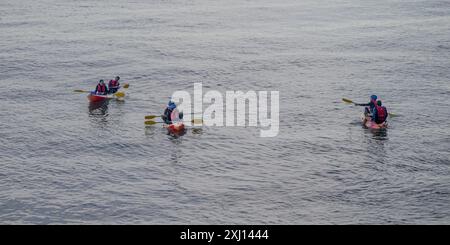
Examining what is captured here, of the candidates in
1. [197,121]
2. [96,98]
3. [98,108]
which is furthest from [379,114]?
[96,98]

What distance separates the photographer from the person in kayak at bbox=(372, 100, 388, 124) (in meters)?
53.9

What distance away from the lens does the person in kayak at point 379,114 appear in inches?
2122

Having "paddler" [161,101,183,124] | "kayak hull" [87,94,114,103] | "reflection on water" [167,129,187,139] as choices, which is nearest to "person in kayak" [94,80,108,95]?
"kayak hull" [87,94,114,103]

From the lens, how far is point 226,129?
2231 inches

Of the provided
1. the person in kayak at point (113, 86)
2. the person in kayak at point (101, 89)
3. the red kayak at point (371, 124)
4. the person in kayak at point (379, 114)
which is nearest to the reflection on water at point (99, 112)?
the person in kayak at point (101, 89)

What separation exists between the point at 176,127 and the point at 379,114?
18.9m

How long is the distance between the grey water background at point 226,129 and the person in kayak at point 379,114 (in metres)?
1.57

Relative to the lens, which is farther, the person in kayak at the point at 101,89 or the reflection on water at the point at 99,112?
the person in kayak at the point at 101,89

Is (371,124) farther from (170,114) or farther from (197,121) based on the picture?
(170,114)

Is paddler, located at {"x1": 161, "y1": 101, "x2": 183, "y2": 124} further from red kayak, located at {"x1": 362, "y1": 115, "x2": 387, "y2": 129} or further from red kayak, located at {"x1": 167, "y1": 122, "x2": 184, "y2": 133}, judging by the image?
red kayak, located at {"x1": 362, "y1": 115, "x2": 387, "y2": 129}

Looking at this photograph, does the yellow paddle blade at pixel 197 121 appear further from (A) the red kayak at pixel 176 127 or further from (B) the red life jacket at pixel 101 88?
(B) the red life jacket at pixel 101 88

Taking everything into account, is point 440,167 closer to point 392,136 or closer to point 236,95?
point 392,136

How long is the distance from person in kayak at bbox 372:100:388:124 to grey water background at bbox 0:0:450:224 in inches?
61.7
